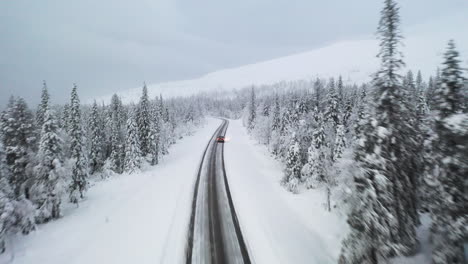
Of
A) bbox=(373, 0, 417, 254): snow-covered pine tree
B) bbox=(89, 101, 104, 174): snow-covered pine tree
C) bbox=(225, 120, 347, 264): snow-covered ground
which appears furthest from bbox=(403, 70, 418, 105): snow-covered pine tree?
bbox=(89, 101, 104, 174): snow-covered pine tree

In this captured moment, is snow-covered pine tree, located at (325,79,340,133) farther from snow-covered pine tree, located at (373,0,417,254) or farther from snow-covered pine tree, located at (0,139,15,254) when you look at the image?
snow-covered pine tree, located at (0,139,15,254)

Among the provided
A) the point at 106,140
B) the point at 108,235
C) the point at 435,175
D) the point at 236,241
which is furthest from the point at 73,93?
the point at 435,175

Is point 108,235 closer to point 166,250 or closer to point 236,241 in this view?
point 166,250

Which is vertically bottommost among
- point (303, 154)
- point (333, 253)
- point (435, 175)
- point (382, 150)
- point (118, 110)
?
point (333, 253)

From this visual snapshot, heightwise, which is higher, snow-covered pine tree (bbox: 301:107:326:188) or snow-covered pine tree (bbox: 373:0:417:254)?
snow-covered pine tree (bbox: 373:0:417:254)

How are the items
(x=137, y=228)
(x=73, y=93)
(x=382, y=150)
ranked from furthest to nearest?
(x=73, y=93)
(x=137, y=228)
(x=382, y=150)

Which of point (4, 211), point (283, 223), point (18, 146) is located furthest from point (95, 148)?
point (283, 223)
